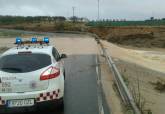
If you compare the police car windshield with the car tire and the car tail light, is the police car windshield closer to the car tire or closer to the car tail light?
the car tail light

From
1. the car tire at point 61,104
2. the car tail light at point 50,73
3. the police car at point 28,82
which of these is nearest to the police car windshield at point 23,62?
the police car at point 28,82

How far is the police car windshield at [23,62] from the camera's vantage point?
10289mm

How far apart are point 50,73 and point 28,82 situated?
2.06ft

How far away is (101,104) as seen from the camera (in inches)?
456

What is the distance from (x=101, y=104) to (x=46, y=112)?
169 centimetres

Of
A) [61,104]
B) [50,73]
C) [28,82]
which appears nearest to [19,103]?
[28,82]

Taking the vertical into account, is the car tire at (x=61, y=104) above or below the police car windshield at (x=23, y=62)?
below

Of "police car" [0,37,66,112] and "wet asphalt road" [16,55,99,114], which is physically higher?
"police car" [0,37,66,112]

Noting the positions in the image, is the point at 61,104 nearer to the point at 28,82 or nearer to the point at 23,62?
the point at 28,82

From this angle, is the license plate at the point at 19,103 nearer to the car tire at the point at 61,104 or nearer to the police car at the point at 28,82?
the police car at the point at 28,82

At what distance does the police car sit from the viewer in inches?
388

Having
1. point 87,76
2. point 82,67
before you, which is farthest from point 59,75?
point 82,67

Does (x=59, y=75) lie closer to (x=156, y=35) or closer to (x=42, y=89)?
(x=42, y=89)

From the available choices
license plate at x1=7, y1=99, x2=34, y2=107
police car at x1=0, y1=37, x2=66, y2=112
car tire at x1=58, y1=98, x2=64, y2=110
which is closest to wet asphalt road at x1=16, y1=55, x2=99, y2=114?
car tire at x1=58, y1=98, x2=64, y2=110
